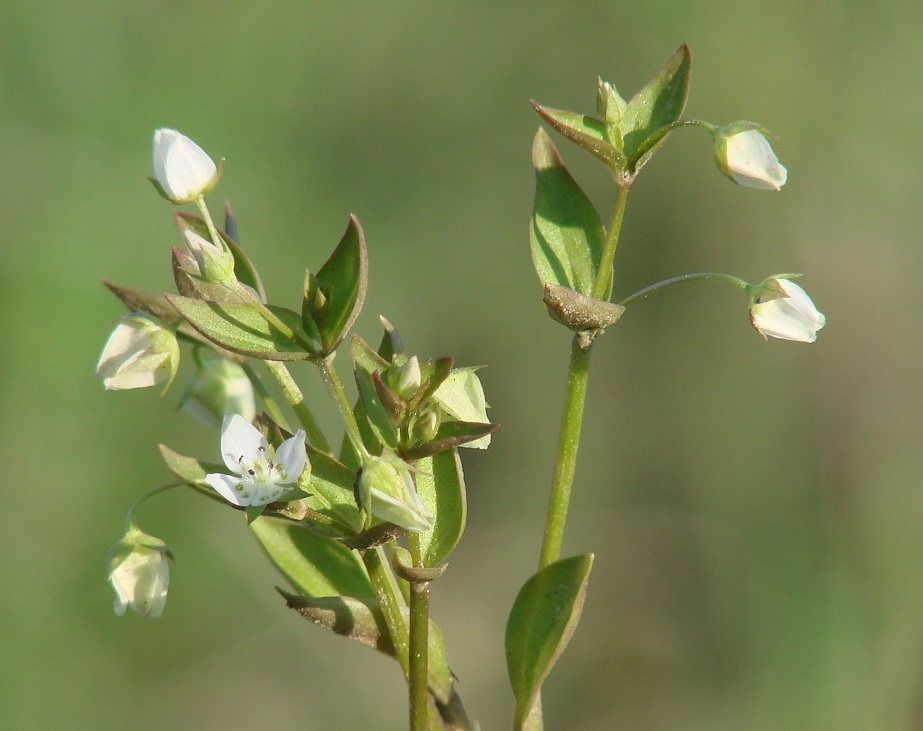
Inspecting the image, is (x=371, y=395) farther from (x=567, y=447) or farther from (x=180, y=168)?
(x=180, y=168)

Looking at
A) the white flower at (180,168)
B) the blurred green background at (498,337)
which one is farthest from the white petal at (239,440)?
the blurred green background at (498,337)

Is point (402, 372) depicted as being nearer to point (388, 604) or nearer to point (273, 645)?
point (388, 604)

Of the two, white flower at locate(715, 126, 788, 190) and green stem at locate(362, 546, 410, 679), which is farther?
white flower at locate(715, 126, 788, 190)

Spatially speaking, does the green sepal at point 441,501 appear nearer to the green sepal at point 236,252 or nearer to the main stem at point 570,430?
the main stem at point 570,430

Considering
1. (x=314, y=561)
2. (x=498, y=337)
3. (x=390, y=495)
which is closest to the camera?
(x=390, y=495)

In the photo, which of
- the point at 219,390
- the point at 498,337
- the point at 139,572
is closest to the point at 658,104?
the point at 219,390

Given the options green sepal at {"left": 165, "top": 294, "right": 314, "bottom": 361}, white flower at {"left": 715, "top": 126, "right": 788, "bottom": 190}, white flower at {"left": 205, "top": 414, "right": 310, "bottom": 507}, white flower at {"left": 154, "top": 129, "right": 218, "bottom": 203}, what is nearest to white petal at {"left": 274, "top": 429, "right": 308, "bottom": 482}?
white flower at {"left": 205, "top": 414, "right": 310, "bottom": 507}

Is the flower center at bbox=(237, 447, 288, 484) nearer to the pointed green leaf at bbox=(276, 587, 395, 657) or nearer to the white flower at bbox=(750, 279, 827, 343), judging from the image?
the pointed green leaf at bbox=(276, 587, 395, 657)
